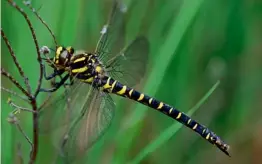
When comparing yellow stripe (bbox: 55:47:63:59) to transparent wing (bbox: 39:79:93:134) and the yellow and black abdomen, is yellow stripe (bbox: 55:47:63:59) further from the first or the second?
the yellow and black abdomen

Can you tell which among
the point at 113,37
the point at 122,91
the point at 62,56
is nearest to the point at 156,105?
the point at 122,91

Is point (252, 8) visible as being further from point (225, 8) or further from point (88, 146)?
point (88, 146)

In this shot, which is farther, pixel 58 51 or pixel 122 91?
pixel 122 91

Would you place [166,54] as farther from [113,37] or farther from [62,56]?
[62,56]

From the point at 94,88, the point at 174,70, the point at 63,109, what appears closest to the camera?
the point at 63,109

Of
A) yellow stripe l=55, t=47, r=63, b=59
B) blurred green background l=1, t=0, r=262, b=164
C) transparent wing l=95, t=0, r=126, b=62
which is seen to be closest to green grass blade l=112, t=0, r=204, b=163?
blurred green background l=1, t=0, r=262, b=164

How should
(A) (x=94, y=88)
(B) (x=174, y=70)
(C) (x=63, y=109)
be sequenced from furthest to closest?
1. (B) (x=174, y=70)
2. (A) (x=94, y=88)
3. (C) (x=63, y=109)

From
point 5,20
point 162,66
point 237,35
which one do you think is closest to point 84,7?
point 5,20

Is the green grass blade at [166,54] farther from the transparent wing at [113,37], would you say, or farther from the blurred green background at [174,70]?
the transparent wing at [113,37]
